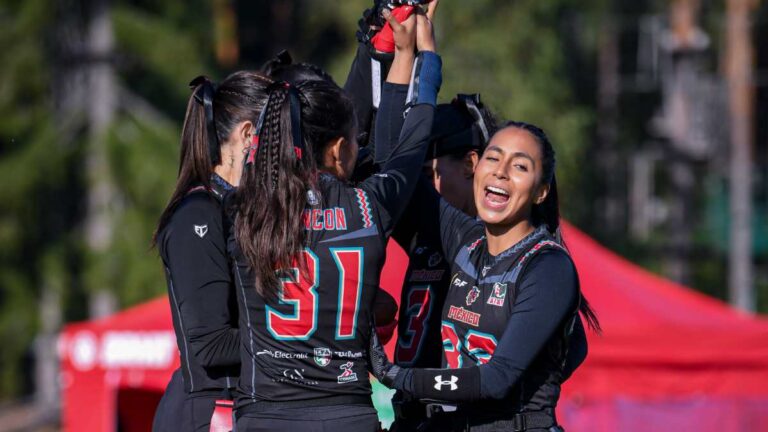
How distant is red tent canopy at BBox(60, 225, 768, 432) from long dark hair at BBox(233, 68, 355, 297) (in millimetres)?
3810

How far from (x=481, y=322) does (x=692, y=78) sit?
659 inches

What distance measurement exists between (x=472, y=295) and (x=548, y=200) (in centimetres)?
41

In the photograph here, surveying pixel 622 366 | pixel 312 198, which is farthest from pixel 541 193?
pixel 622 366

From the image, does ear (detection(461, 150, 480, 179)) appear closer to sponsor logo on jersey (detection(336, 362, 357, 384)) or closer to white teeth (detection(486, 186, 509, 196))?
white teeth (detection(486, 186, 509, 196))

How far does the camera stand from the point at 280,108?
2799mm

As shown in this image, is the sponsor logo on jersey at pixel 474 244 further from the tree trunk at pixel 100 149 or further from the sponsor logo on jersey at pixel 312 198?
the tree trunk at pixel 100 149

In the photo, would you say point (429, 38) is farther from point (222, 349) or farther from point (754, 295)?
point (754, 295)

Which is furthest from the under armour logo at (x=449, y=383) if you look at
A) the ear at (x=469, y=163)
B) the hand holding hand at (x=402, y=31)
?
the hand holding hand at (x=402, y=31)

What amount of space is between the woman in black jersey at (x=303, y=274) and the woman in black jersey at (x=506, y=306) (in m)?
0.15

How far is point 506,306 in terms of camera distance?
2.87 metres

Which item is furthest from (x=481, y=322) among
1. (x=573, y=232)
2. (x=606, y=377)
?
(x=573, y=232)

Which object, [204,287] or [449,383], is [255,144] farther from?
[449,383]

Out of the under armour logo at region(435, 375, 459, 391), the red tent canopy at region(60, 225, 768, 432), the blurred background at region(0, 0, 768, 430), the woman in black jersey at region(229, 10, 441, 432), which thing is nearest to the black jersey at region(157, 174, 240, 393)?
the woman in black jersey at region(229, 10, 441, 432)

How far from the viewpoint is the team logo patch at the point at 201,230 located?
9.76ft
